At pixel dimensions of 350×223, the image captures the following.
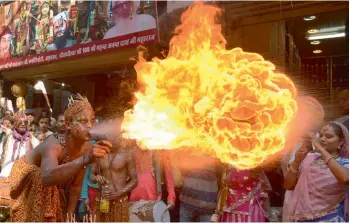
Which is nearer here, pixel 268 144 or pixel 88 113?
pixel 88 113

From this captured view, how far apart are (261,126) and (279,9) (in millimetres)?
3153

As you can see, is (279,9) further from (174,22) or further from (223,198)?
(223,198)

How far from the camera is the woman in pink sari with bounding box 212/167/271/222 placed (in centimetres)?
425

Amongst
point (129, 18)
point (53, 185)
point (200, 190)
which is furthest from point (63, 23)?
point (53, 185)

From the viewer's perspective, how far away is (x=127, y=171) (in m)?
5.16

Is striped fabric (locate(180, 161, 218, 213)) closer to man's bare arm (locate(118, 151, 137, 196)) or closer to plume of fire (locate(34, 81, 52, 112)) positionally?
man's bare arm (locate(118, 151, 137, 196))

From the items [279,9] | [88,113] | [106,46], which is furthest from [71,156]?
[106,46]

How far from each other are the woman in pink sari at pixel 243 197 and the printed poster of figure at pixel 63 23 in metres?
4.44

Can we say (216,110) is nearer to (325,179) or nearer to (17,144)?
(325,179)

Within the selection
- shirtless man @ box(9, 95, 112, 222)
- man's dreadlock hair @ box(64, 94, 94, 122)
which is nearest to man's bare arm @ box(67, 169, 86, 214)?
shirtless man @ box(9, 95, 112, 222)

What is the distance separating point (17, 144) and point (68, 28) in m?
3.86

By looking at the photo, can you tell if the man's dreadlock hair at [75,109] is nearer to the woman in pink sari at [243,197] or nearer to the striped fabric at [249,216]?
the woman in pink sari at [243,197]

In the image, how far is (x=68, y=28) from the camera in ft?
32.2

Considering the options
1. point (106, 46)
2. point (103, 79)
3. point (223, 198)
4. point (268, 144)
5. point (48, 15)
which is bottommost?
point (223, 198)
